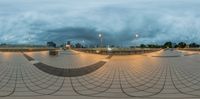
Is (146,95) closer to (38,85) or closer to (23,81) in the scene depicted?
(38,85)

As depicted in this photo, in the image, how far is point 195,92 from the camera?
885 centimetres

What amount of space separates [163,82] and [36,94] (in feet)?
15.2

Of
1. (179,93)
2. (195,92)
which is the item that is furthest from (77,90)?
(195,92)

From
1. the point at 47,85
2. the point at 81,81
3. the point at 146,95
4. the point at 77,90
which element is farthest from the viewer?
the point at 81,81

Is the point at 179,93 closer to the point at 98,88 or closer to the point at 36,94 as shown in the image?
the point at 98,88

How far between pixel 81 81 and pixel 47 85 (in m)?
1.27

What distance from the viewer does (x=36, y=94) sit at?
828 cm

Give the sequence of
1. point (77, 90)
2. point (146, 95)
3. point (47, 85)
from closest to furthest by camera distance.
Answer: point (146, 95) < point (77, 90) < point (47, 85)

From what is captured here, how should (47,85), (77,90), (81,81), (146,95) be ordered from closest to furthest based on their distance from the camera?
(146,95), (77,90), (47,85), (81,81)

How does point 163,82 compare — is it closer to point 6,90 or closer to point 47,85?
point 47,85

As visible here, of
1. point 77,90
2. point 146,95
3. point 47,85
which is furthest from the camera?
point 47,85

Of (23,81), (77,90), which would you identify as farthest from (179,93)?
(23,81)

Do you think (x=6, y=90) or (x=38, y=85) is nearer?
(x=6, y=90)

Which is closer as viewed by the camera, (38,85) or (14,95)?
(14,95)
